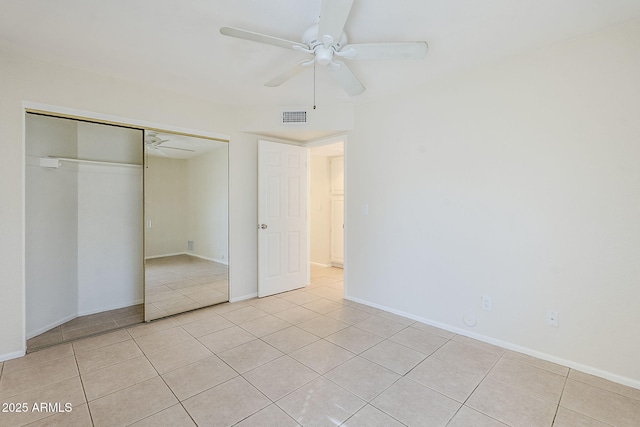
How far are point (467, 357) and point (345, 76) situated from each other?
2.51 metres

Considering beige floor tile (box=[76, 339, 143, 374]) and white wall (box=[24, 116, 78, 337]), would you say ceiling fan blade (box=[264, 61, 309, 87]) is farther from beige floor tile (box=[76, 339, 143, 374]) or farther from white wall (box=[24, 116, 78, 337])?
beige floor tile (box=[76, 339, 143, 374])

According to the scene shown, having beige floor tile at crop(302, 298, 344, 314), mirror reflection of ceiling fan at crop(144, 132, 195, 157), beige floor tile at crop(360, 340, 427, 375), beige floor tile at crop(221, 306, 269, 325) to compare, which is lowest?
beige floor tile at crop(360, 340, 427, 375)

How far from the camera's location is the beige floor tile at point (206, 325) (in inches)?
115

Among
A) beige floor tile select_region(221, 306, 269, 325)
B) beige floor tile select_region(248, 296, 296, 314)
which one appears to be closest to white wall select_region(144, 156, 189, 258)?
beige floor tile select_region(221, 306, 269, 325)

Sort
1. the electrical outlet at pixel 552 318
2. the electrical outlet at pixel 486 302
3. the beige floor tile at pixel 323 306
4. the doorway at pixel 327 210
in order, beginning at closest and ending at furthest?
the electrical outlet at pixel 552 318
the electrical outlet at pixel 486 302
the beige floor tile at pixel 323 306
the doorway at pixel 327 210

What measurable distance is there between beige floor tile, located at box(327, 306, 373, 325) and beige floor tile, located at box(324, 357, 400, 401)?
83 centimetres

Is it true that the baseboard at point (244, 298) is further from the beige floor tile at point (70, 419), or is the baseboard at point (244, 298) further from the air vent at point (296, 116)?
the air vent at point (296, 116)

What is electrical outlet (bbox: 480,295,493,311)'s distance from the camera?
8.85 ft

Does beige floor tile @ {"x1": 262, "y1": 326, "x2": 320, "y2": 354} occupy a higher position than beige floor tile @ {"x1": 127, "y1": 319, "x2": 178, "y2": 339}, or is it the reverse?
beige floor tile @ {"x1": 262, "y1": 326, "x2": 320, "y2": 354}

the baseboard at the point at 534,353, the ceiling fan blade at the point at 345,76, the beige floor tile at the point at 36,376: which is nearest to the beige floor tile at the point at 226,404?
the beige floor tile at the point at 36,376

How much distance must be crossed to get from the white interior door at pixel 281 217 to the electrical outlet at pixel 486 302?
8.00ft

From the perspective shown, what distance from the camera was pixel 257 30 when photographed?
215cm

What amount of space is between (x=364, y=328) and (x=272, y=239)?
1.75 m

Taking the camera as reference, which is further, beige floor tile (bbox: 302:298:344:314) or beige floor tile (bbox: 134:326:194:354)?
beige floor tile (bbox: 302:298:344:314)
